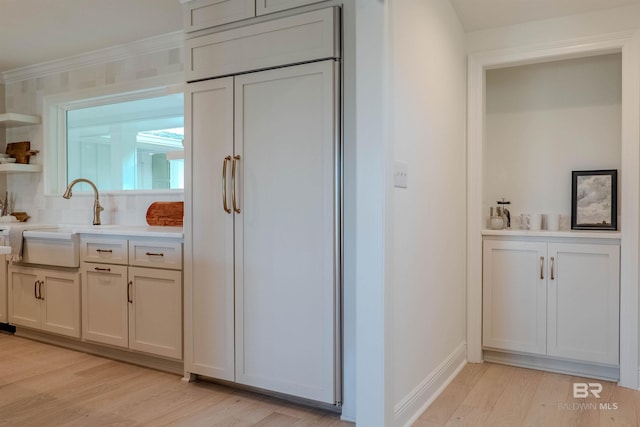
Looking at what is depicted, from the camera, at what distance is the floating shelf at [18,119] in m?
4.26

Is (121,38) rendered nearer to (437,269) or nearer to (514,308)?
(437,269)

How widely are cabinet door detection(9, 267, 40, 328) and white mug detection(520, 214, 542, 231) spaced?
354 cm

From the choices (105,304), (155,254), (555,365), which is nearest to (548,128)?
(555,365)

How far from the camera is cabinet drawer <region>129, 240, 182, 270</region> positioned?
2842 millimetres

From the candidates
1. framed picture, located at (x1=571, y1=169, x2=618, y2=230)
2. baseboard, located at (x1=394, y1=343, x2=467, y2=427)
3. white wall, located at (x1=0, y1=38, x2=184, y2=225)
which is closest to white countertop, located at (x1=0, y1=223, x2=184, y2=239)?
white wall, located at (x1=0, y1=38, x2=184, y2=225)

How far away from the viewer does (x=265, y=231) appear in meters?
2.52

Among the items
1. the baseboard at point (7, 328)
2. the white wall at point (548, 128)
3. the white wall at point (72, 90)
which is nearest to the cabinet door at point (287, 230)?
the white wall at point (72, 90)

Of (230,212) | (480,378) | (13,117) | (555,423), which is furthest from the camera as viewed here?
(13,117)

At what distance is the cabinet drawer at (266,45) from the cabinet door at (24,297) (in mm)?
2085

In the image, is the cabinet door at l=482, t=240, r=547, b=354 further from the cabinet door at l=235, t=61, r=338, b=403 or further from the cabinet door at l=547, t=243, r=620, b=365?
the cabinet door at l=235, t=61, r=338, b=403

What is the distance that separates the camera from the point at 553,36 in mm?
2951

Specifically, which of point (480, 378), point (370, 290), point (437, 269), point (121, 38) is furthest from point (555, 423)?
point (121, 38)

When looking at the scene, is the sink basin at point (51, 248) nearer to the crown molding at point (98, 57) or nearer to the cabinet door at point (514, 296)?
the crown molding at point (98, 57)

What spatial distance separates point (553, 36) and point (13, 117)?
171 inches
